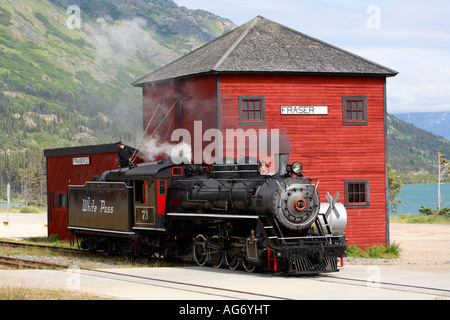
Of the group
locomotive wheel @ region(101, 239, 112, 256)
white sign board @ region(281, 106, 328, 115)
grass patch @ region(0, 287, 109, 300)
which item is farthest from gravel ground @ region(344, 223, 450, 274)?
grass patch @ region(0, 287, 109, 300)

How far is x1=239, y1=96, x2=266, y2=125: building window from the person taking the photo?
2662 cm

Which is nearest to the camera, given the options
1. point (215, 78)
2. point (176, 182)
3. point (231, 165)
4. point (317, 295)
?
point (317, 295)

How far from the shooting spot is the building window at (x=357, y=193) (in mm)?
27609

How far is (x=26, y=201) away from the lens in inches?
4166

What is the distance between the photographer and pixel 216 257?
63.9ft

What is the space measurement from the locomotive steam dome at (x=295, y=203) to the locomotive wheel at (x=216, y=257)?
98.2 inches

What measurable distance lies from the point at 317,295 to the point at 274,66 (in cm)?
1495

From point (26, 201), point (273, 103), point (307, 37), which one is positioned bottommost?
point (26, 201)

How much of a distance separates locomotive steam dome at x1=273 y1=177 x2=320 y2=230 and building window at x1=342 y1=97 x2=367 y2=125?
10.1m

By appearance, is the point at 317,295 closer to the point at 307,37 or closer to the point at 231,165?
the point at 231,165

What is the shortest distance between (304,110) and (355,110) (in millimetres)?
2378

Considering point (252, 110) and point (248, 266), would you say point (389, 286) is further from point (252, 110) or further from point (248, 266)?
point (252, 110)

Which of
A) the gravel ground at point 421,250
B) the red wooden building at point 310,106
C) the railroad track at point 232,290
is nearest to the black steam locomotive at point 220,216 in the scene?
the railroad track at point 232,290
